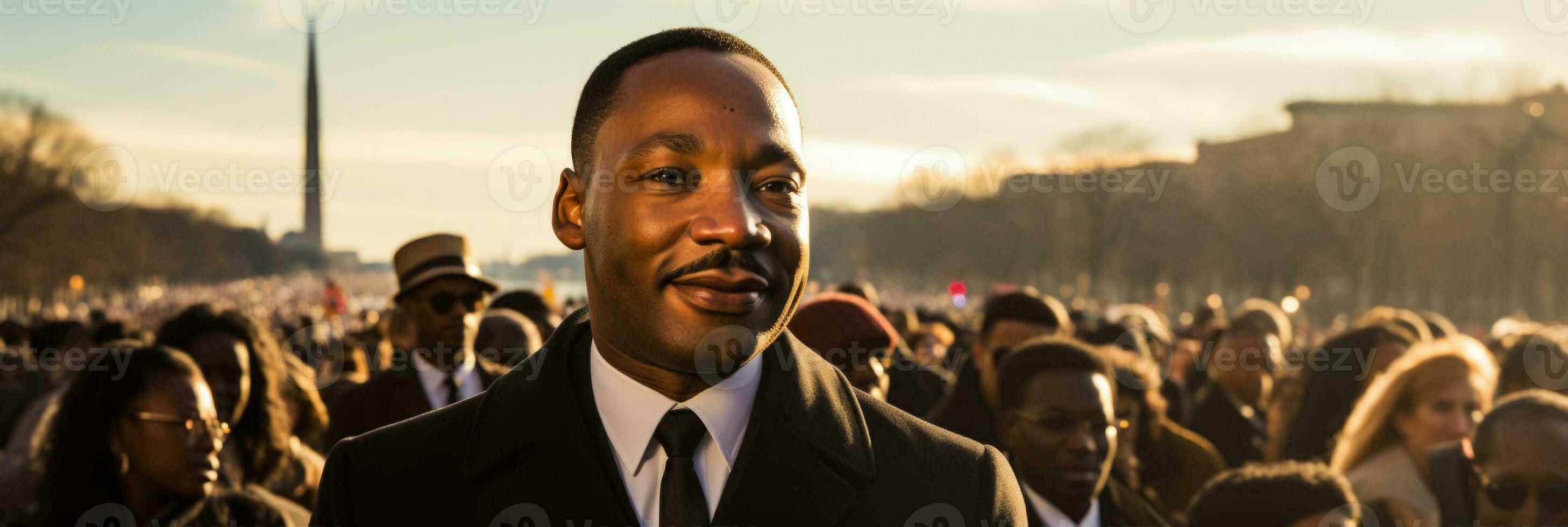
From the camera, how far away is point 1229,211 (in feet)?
179

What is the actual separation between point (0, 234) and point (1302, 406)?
1833 inches

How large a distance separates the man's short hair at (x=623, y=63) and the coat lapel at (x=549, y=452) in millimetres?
362

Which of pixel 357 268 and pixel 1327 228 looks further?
pixel 357 268

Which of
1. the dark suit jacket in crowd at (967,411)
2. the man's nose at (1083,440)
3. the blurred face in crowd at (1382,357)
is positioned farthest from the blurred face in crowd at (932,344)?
the man's nose at (1083,440)

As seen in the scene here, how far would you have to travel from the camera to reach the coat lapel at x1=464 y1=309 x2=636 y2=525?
2279mm

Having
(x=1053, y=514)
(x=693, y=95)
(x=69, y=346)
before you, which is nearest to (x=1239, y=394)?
(x=1053, y=514)

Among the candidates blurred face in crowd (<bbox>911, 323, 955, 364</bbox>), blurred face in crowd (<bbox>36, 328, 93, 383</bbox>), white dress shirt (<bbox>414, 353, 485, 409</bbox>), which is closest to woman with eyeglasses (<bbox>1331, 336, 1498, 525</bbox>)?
white dress shirt (<bbox>414, 353, 485, 409</bbox>)

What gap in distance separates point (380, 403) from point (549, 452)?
443 cm

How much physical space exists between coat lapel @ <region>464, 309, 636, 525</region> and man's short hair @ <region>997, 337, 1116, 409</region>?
3045mm

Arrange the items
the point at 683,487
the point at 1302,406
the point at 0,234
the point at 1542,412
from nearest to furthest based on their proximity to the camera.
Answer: the point at 683,487, the point at 1542,412, the point at 1302,406, the point at 0,234

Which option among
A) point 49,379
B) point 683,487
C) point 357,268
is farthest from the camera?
point 357,268

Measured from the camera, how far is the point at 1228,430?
8859 mm

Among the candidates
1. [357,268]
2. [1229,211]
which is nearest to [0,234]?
[1229,211]

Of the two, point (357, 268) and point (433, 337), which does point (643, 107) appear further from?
point (357, 268)
